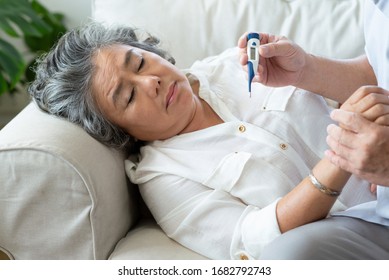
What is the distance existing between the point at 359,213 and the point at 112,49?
699mm

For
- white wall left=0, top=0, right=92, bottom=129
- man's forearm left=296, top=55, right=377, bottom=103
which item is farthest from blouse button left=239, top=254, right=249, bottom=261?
white wall left=0, top=0, right=92, bottom=129

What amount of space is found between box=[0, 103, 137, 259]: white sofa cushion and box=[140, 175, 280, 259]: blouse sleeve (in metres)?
0.11

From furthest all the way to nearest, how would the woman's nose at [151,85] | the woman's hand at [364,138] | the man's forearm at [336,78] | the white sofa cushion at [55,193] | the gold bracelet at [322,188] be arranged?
the man's forearm at [336,78] < the woman's nose at [151,85] < the white sofa cushion at [55,193] < the gold bracelet at [322,188] < the woman's hand at [364,138]

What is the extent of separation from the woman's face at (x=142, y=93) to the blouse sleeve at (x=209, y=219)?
14 centimetres

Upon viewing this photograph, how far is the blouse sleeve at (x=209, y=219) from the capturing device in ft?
4.10

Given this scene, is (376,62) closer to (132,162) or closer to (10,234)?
(132,162)

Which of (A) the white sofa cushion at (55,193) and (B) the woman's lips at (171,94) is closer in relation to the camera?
(A) the white sofa cushion at (55,193)

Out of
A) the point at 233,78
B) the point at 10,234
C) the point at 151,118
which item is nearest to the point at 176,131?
the point at 151,118

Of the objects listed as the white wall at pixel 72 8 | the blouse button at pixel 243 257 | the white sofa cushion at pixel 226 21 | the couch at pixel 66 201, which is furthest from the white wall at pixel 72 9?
the blouse button at pixel 243 257

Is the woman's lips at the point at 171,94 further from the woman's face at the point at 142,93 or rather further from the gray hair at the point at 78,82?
the gray hair at the point at 78,82

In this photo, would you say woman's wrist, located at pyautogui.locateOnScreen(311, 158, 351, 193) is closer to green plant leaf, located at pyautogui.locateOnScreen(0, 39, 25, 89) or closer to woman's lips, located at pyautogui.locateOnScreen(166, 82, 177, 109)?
woman's lips, located at pyautogui.locateOnScreen(166, 82, 177, 109)

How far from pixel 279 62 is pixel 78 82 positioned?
49 centimetres

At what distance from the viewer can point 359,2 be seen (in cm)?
178

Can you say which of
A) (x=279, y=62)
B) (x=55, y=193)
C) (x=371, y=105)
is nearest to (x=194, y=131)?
(x=279, y=62)
